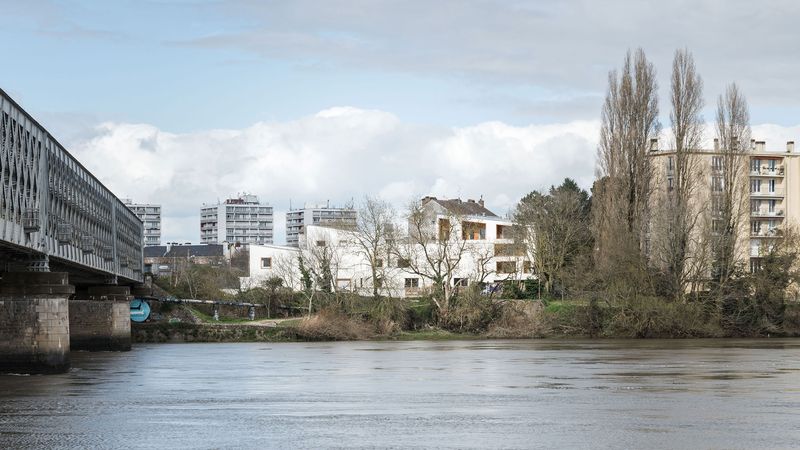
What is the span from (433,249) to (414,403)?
64359 mm

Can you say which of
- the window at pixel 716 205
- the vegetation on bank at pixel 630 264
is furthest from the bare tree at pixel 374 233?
the window at pixel 716 205

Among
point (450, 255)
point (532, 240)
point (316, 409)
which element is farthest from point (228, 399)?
point (532, 240)

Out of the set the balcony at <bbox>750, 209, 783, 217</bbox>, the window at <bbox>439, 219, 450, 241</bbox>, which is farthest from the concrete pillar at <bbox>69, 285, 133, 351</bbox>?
the balcony at <bbox>750, 209, 783, 217</bbox>

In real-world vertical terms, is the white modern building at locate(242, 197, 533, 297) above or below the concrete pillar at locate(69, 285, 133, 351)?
above

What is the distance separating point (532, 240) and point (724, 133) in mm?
18158

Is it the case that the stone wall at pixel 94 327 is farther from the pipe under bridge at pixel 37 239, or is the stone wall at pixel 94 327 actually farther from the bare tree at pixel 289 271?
the bare tree at pixel 289 271

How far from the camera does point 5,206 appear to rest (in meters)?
39.4

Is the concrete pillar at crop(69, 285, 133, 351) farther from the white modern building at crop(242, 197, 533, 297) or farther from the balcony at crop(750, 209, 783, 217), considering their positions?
the balcony at crop(750, 209, 783, 217)

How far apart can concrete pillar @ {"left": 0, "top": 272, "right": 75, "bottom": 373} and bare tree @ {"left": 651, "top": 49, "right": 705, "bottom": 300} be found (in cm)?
5497

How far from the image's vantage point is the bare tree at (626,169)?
3506 inches

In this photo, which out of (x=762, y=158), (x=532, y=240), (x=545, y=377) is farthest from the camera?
(x=762, y=158)

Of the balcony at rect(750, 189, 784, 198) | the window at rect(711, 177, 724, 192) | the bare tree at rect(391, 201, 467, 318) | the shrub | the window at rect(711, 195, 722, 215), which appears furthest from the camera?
the balcony at rect(750, 189, 784, 198)

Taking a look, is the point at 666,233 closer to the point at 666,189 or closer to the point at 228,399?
the point at 666,189

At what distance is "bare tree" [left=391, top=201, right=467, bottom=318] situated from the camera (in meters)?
93.8
